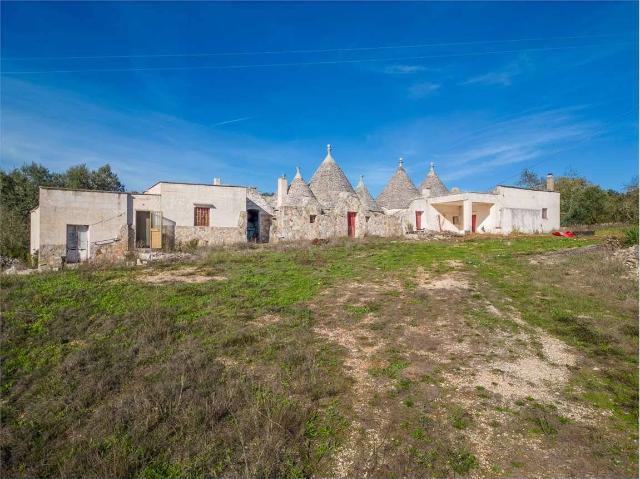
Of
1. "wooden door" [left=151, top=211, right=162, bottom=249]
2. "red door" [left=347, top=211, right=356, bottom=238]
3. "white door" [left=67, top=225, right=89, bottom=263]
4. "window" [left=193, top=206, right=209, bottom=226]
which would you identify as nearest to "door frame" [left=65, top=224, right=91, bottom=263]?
"white door" [left=67, top=225, right=89, bottom=263]

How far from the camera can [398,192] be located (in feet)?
94.3

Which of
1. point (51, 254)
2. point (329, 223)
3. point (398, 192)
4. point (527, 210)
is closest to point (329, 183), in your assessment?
point (329, 223)

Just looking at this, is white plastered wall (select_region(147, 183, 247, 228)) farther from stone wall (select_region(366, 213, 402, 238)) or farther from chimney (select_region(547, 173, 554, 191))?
chimney (select_region(547, 173, 554, 191))

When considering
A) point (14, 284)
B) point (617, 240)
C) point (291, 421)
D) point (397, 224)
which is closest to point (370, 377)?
point (291, 421)

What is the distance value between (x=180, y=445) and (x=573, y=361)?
225 inches

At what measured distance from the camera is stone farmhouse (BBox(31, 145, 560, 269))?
16953 mm

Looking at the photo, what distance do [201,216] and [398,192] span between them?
15.3 metres

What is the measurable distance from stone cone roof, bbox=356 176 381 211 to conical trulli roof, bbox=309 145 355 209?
1.42m

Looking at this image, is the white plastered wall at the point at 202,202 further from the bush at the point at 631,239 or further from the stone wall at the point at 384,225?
the bush at the point at 631,239

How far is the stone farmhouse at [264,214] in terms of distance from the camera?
17.0 meters

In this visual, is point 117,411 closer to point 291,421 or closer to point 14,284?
point 291,421

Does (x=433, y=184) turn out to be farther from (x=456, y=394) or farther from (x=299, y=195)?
(x=456, y=394)

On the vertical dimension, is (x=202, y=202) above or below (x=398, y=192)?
below

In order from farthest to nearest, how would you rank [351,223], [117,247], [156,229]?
[351,223] → [156,229] → [117,247]
